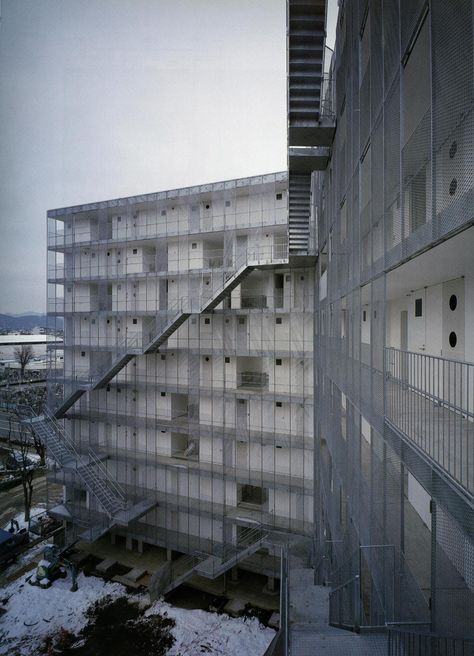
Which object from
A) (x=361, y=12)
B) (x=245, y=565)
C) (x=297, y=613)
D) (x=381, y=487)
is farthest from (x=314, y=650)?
(x=245, y=565)

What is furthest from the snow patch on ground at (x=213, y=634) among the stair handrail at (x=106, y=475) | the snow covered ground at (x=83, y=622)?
the stair handrail at (x=106, y=475)

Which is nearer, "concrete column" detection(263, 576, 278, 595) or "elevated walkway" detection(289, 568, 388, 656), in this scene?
"elevated walkway" detection(289, 568, 388, 656)

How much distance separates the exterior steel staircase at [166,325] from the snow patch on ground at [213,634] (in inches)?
231

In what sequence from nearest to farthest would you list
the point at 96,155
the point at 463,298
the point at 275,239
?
the point at 463,298
the point at 96,155
the point at 275,239

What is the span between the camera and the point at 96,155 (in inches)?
309

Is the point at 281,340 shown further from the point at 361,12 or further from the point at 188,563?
the point at 361,12

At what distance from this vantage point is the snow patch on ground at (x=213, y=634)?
698 centimetres

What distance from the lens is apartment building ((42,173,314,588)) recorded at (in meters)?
9.61

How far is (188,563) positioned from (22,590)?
13.0ft

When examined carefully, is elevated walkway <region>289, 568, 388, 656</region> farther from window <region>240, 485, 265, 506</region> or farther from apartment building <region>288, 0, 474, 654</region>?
window <region>240, 485, 265, 506</region>

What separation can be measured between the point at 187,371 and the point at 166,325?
2021 millimetres

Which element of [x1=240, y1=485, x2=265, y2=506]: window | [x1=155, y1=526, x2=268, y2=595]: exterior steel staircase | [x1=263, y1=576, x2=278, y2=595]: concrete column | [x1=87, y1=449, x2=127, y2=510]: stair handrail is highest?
[x1=87, y1=449, x2=127, y2=510]: stair handrail

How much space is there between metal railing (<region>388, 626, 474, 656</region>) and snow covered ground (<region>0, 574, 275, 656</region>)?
6234 mm

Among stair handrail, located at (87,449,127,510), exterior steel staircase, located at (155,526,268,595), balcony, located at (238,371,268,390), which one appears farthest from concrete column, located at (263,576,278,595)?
balcony, located at (238,371,268,390)
